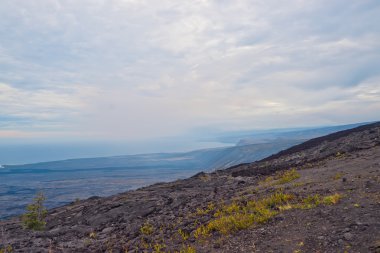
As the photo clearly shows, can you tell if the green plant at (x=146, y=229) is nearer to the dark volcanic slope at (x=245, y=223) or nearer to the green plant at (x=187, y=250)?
the dark volcanic slope at (x=245, y=223)

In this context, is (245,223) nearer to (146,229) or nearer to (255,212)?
(255,212)

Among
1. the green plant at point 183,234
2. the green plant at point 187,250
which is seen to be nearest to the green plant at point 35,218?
the green plant at point 183,234

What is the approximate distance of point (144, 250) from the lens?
1222cm

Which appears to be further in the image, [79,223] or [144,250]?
[79,223]

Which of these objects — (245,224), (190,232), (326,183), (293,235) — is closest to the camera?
(293,235)

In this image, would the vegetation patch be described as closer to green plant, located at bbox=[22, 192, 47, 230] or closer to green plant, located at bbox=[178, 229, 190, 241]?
green plant, located at bbox=[178, 229, 190, 241]

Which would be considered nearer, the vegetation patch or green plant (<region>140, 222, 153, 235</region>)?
the vegetation patch

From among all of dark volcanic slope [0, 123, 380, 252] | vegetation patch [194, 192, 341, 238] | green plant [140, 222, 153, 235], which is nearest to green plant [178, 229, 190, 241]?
dark volcanic slope [0, 123, 380, 252]

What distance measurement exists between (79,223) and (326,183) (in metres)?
15.3

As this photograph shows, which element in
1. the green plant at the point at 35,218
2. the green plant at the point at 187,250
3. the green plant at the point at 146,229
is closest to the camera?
the green plant at the point at 187,250

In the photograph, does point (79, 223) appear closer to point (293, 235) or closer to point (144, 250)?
point (144, 250)

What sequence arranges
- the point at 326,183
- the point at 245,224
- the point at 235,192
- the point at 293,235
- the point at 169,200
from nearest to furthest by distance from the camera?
the point at 293,235, the point at 245,224, the point at 326,183, the point at 235,192, the point at 169,200

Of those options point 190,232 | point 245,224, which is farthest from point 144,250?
point 245,224

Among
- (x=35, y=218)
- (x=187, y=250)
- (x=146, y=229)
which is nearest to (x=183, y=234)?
(x=187, y=250)
